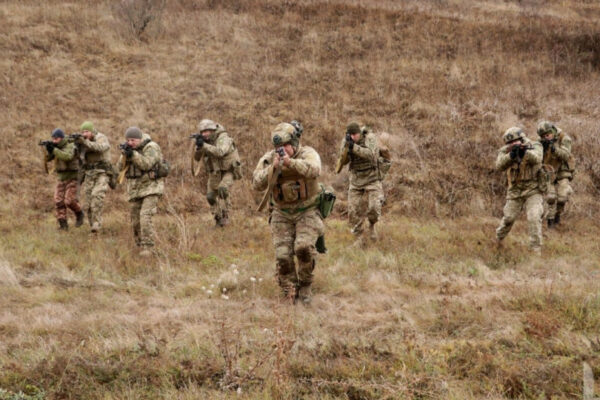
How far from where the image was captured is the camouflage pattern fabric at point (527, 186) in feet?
24.5

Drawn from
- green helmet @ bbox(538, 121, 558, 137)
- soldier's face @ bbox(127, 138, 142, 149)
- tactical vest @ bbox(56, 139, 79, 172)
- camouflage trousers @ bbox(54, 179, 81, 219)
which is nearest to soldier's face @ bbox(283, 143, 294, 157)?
soldier's face @ bbox(127, 138, 142, 149)

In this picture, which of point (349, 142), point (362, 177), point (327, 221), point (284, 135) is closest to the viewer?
point (284, 135)

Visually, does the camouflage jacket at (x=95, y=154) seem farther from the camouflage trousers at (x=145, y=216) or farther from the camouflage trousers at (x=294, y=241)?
the camouflage trousers at (x=294, y=241)

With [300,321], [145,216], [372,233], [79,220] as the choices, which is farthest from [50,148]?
[300,321]

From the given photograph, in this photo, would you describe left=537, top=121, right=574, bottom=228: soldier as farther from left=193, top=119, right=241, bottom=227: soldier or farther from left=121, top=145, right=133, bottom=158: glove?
left=121, top=145, right=133, bottom=158: glove

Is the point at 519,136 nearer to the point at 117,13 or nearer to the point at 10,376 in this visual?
the point at 10,376

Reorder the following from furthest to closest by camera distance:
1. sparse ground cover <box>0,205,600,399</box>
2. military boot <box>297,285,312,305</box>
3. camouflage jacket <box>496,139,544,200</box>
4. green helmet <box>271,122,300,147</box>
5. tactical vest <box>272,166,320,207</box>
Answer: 1. camouflage jacket <box>496,139,544,200</box>
2. military boot <box>297,285,312,305</box>
3. tactical vest <box>272,166,320,207</box>
4. green helmet <box>271,122,300,147</box>
5. sparse ground cover <box>0,205,600,399</box>

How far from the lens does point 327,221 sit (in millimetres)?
10734

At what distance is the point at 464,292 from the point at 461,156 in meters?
7.52

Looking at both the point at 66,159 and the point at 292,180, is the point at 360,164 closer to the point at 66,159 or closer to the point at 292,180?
the point at 292,180

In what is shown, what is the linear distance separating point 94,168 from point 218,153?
2.52 m

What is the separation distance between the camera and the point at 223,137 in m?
9.31

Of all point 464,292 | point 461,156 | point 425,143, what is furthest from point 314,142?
point 464,292

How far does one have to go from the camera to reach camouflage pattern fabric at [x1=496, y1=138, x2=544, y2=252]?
746cm
